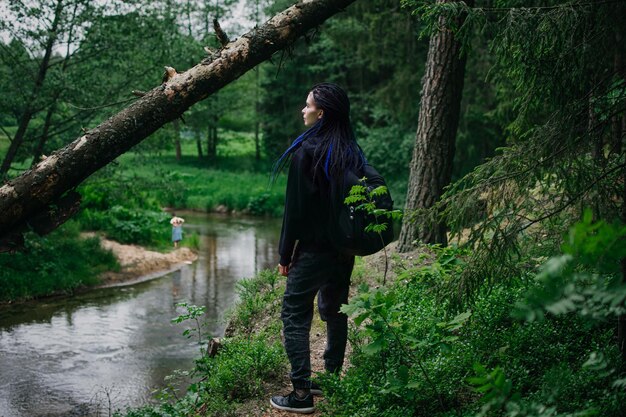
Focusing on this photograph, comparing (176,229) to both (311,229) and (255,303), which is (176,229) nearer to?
(255,303)

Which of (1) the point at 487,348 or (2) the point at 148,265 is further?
(2) the point at 148,265

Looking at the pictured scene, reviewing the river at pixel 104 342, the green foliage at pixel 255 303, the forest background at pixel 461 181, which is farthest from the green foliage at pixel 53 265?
the green foliage at pixel 255 303

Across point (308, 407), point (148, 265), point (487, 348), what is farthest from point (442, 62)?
point (148, 265)

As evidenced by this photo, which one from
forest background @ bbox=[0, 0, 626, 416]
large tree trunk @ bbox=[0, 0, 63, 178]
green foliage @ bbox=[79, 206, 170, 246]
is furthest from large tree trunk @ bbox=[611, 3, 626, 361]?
green foliage @ bbox=[79, 206, 170, 246]

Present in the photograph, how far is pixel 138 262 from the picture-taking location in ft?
47.4

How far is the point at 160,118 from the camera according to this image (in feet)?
18.8

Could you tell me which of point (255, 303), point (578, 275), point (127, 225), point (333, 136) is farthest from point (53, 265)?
point (578, 275)

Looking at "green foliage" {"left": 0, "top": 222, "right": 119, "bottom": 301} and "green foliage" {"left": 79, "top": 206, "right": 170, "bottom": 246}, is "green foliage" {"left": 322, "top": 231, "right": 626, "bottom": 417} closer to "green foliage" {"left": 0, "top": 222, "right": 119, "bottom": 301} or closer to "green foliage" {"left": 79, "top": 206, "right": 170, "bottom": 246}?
"green foliage" {"left": 0, "top": 222, "right": 119, "bottom": 301}

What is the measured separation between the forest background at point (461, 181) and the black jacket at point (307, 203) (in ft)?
2.02

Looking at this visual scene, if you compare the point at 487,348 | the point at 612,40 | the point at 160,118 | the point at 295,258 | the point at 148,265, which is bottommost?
the point at 148,265

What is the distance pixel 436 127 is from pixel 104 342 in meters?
5.44

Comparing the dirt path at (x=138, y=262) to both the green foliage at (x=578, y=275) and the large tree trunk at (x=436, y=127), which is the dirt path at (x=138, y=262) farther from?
the green foliage at (x=578, y=275)

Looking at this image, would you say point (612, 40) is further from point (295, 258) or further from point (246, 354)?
point (246, 354)

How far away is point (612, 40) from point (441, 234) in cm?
395
